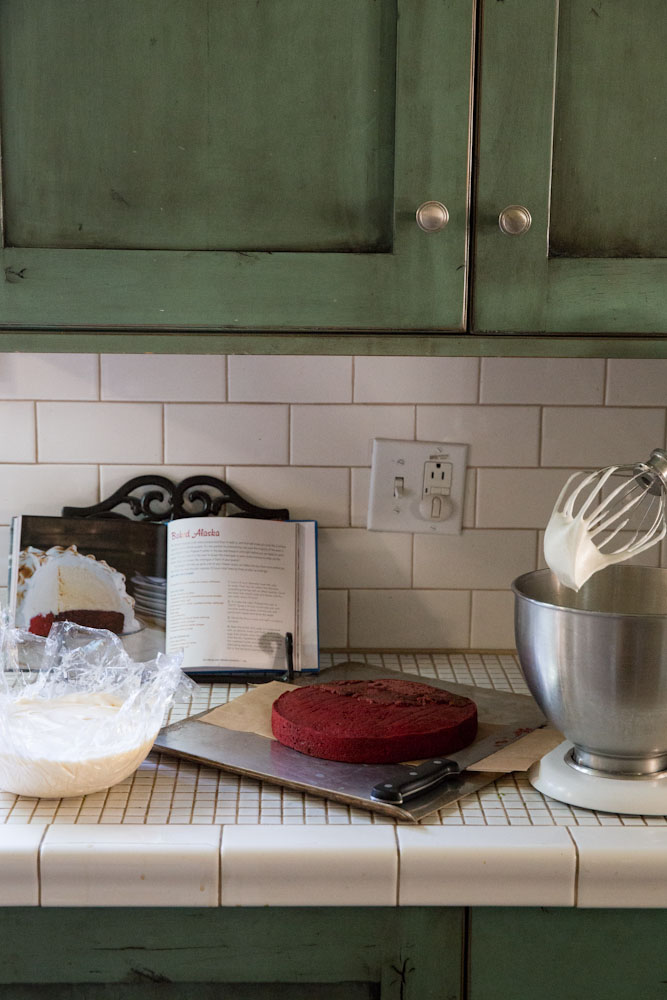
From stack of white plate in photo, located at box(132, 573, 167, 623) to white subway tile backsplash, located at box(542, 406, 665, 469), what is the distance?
573mm

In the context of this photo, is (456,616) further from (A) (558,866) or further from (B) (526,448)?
(A) (558,866)

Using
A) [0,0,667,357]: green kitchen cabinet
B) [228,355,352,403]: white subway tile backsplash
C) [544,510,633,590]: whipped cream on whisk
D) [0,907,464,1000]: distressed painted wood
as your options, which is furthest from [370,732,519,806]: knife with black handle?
[228,355,352,403]: white subway tile backsplash

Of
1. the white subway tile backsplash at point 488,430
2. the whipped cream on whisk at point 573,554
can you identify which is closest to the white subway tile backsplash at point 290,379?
the white subway tile backsplash at point 488,430

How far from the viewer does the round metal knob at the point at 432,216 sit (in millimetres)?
1065

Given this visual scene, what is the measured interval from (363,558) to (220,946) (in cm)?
65

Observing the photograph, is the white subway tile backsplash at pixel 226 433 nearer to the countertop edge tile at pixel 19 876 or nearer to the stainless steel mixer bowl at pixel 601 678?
the stainless steel mixer bowl at pixel 601 678

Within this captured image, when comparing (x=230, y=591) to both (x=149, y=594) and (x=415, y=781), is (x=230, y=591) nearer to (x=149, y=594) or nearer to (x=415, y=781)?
(x=149, y=594)

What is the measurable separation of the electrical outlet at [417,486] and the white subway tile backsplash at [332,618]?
114 millimetres

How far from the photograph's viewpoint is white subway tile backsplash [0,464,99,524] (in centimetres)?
143

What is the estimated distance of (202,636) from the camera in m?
1.34

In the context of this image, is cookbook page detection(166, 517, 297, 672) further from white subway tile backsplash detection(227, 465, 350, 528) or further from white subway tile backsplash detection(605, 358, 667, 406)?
white subway tile backsplash detection(605, 358, 667, 406)

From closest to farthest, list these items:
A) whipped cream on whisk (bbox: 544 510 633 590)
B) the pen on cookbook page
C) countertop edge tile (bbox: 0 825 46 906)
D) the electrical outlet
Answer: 1. countertop edge tile (bbox: 0 825 46 906)
2. whipped cream on whisk (bbox: 544 510 633 590)
3. the pen on cookbook page
4. the electrical outlet

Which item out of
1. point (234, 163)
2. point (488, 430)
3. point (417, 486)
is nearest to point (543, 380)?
point (488, 430)

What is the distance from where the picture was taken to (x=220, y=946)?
914 mm
